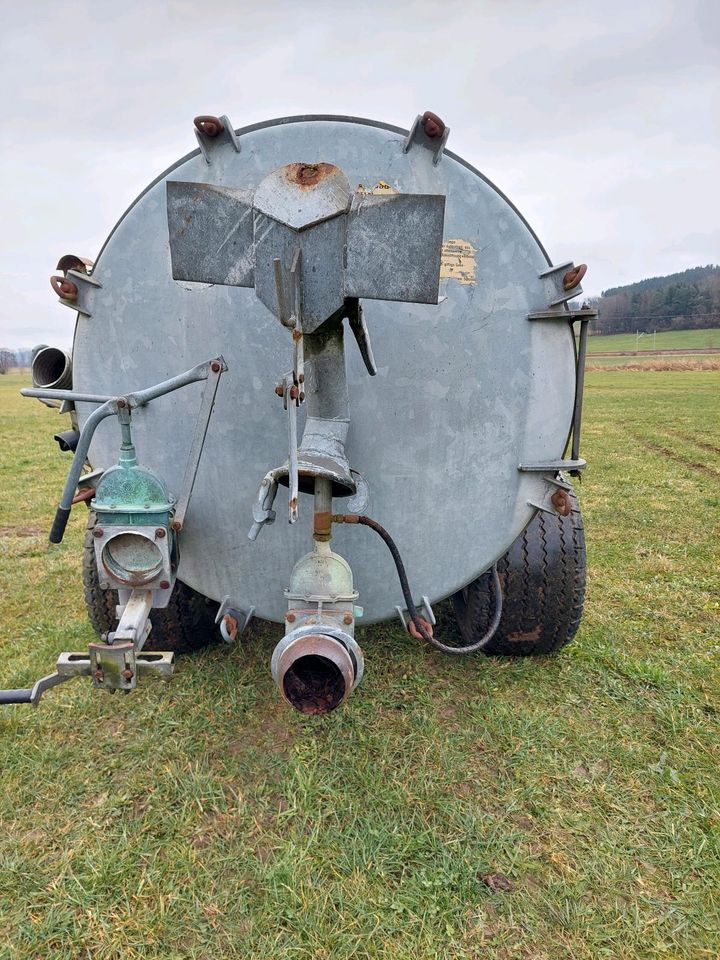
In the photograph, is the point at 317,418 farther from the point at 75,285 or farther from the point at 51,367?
the point at 51,367

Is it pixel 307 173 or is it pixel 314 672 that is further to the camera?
pixel 314 672

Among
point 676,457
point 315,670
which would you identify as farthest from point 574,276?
point 676,457

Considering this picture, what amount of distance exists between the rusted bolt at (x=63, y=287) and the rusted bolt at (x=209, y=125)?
60 centimetres

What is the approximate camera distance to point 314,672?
5.20 ft

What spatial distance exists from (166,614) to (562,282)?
1.80 m

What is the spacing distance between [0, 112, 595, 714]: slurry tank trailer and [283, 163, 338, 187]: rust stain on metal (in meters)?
0.24

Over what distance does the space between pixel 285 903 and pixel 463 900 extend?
1.42ft

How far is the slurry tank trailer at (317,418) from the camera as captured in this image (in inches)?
65.1

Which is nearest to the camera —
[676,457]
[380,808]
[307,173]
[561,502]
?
[307,173]

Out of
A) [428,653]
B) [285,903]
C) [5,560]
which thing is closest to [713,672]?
[428,653]

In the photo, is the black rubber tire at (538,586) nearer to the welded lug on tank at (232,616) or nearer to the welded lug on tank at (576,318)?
the welded lug on tank at (576,318)

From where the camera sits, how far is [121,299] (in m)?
1.93

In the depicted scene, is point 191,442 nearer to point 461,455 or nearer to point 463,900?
point 461,455

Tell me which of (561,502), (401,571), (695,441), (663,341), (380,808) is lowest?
(695,441)
